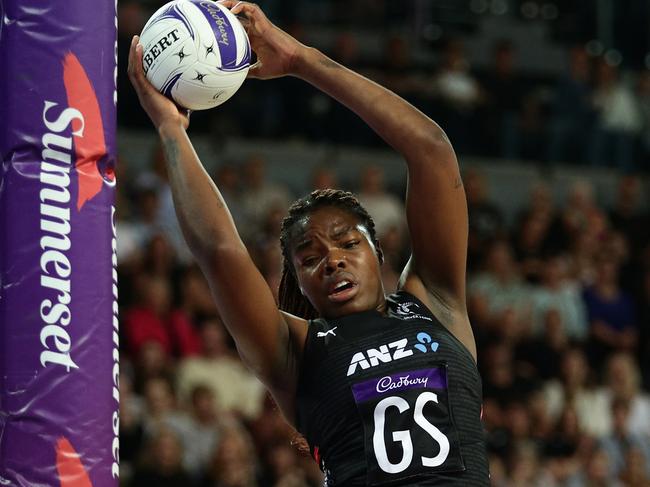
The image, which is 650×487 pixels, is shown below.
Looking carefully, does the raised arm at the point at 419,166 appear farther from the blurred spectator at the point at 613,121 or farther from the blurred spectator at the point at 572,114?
the blurred spectator at the point at 613,121

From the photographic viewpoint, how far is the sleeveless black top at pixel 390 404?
3.27 meters

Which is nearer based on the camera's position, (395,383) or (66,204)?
(66,204)

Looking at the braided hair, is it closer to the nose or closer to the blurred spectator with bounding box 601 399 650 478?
the nose

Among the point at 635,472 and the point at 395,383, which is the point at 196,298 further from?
the point at 395,383

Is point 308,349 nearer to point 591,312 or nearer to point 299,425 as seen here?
point 299,425

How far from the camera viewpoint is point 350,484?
3.30 meters

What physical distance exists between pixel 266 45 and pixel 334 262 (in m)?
0.73

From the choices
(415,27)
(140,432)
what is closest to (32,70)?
(140,432)

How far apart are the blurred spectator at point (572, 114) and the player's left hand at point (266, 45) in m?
9.47

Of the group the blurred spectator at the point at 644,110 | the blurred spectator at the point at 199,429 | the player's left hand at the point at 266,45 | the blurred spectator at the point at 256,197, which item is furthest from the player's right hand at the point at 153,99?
the blurred spectator at the point at 644,110

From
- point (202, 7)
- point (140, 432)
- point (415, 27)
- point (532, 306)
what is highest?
point (415, 27)

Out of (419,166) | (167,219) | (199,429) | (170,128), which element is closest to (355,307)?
(419,166)

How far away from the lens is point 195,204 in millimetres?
3246

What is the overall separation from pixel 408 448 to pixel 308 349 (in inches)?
16.7
